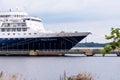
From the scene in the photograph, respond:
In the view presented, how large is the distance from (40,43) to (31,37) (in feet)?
5.71

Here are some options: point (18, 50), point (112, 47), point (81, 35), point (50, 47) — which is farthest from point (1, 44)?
point (112, 47)

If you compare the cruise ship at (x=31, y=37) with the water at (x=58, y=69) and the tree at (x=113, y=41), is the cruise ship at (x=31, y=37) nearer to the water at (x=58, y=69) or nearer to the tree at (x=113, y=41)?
the water at (x=58, y=69)

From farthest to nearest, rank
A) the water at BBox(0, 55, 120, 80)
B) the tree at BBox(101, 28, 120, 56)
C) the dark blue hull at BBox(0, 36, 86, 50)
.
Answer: the dark blue hull at BBox(0, 36, 86, 50) < the water at BBox(0, 55, 120, 80) < the tree at BBox(101, 28, 120, 56)

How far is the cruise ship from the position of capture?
242 ft

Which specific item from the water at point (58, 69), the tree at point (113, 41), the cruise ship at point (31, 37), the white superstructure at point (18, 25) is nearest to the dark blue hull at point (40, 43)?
the cruise ship at point (31, 37)

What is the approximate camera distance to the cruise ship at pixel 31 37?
7381 cm

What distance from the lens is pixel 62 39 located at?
7362 cm

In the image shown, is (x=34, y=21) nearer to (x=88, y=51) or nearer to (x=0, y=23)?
(x=0, y=23)

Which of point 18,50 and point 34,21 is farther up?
point 34,21

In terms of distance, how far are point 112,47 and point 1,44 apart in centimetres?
6982

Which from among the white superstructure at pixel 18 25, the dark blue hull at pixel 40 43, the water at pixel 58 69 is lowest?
the water at pixel 58 69

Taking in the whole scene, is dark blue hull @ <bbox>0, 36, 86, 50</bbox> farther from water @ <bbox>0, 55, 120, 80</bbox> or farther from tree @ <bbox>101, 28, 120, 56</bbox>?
tree @ <bbox>101, 28, 120, 56</bbox>

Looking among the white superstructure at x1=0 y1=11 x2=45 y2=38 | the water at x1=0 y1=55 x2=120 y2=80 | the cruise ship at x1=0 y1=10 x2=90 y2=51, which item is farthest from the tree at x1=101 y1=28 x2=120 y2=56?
the white superstructure at x1=0 y1=11 x2=45 y2=38

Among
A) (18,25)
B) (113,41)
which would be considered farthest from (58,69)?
(18,25)
